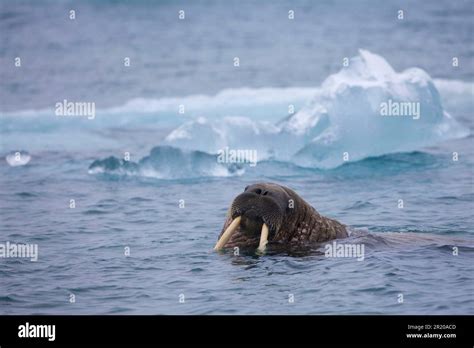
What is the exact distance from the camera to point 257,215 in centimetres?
1183

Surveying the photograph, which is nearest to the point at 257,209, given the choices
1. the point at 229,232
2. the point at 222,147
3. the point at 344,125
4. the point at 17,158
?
the point at 229,232

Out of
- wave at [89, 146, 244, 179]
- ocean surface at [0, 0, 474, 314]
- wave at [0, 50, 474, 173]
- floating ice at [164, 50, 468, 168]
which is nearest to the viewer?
ocean surface at [0, 0, 474, 314]

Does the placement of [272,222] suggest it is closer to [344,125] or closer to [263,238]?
[263,238]

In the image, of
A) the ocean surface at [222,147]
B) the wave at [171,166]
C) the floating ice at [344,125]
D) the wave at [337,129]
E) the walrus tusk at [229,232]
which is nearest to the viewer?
the ocean surface at [222,147]

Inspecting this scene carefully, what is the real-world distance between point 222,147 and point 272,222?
628 cm

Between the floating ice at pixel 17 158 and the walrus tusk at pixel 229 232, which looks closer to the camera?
the walrus tusk at pixel 229 232

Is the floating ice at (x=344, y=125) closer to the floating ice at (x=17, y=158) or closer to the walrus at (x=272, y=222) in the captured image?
the floating ice at (x=17, y=158)

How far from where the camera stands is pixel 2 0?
87.1 ft

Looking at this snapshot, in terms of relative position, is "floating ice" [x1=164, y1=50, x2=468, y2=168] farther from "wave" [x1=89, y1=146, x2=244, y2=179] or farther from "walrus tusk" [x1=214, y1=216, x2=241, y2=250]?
"walrus tusk" [x1=214, y1=216, x2=241, y2=250]

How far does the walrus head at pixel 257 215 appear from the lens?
1180 centimetres

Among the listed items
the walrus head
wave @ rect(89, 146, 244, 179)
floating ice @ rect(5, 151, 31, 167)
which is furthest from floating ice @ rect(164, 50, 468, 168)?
the walrus head

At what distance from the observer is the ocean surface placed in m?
11.3

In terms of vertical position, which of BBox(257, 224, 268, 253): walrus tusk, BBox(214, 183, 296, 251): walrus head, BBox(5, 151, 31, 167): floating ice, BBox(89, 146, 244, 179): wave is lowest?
BBox(257, 224, 268, 253): walrus tusk

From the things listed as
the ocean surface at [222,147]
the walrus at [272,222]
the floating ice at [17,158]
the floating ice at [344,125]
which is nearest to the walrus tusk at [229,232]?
the walrus at [272,222]
